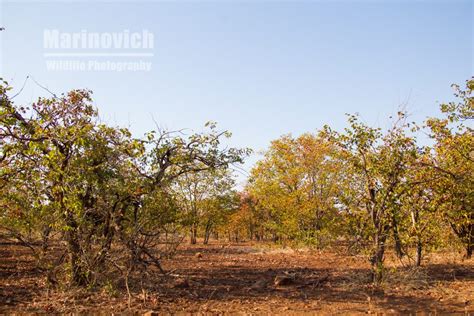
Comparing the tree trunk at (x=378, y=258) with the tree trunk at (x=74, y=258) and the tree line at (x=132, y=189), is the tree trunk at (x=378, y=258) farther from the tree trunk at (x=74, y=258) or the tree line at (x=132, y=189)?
the tree trunk at (x=74, y=258)

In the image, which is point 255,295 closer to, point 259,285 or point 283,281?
point 259,285

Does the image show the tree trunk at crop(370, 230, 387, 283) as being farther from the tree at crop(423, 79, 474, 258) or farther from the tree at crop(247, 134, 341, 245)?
the tree at crop(247, 134, 341, 245)

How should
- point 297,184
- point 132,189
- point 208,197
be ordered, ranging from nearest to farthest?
point 132,189 → point 297,184 → point 208,197

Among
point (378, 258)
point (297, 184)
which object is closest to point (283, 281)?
point (378, 258)

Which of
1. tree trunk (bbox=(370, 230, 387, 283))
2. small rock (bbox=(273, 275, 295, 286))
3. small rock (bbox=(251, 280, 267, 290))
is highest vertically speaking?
tree trunk (bbox=(370, 230, 387, 283))

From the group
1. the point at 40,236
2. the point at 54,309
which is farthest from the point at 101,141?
the point at 54,309

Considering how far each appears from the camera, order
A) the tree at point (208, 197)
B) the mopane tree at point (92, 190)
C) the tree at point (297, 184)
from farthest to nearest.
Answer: the tree at point (208, 197) < the tree at point (297, 184) < the mopane tree at point (92, 190)

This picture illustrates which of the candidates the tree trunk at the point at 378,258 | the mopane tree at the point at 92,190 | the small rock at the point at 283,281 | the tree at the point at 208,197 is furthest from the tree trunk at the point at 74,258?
the tree at the point at 208,197

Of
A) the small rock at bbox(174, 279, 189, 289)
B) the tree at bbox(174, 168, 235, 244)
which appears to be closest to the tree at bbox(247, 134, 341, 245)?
the tree at bbox(174, 168, 235, 244)

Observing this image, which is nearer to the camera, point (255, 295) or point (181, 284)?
point (255, 295)

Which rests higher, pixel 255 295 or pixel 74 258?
pixel 74 258

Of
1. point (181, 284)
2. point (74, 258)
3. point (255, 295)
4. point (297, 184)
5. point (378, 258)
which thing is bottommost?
point (255, 295)

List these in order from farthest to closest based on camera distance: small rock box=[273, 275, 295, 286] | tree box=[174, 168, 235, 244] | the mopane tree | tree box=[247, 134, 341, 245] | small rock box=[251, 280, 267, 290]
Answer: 1. tree box=[174, 168, 235, 244]
2. tree box=[247, 134, 341, 245]
3. small rock box=[273, 275, 295, 286]
4. small rock box=[251, 280, 267, 290]
5. the mopane tree

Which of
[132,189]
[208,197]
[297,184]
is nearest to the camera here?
[132,189]
